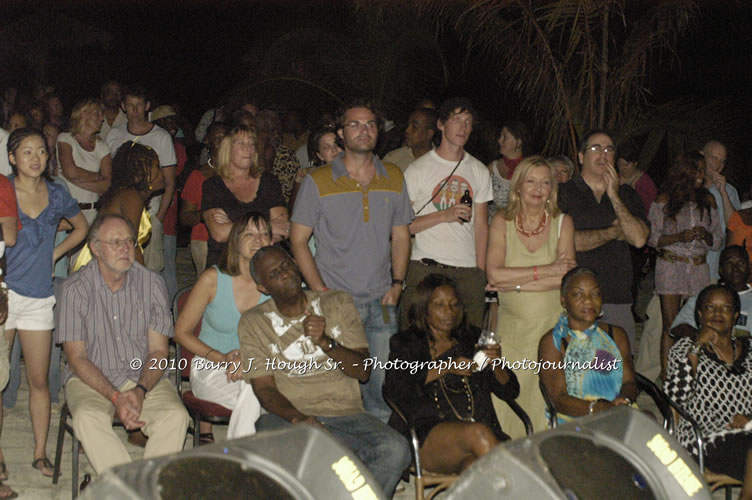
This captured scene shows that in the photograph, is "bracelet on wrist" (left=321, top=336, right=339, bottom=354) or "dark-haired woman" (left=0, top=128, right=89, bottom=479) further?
"dark-haired woman" (left=0, top=128, right=89, bottom=479)

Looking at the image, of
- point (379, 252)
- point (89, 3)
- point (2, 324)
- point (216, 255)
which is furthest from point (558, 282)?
point (89, 3)

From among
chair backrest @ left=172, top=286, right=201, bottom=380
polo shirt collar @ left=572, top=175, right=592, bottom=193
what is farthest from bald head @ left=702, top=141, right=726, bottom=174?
chair backrest @ left=172, top=286, right=201, bottom=380

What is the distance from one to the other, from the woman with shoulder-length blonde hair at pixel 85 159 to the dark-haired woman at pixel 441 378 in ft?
10.5

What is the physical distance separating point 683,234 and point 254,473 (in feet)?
17.2

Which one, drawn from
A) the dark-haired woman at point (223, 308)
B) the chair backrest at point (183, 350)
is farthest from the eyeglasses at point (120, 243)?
the chair backrest at point (183, 350)

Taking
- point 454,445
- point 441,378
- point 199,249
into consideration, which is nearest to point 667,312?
point 441,378

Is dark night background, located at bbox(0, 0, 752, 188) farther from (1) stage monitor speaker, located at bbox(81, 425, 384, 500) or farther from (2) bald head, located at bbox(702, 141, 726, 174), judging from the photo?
(1) stage monitor speaker, located at bbox(81, 425, 384, 500)

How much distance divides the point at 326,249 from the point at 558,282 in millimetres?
1347

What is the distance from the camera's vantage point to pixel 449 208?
18.1ft

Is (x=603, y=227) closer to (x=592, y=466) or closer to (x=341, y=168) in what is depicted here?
(x=341, y=168)

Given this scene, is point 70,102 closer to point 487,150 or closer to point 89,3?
point 89,3

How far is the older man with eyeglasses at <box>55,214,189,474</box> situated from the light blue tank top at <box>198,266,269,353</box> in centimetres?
22

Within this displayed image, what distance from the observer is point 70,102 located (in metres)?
23.9

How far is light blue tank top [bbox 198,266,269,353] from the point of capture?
4879 mm
